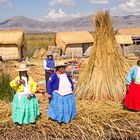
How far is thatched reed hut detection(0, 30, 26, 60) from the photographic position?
23.5m

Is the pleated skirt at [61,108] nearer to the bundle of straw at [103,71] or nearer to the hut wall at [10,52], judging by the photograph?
the bundle of straw at [103,71]

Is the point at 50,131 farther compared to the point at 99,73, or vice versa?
the point at 99,73

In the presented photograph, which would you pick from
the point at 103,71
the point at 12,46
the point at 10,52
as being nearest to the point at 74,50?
the point at 12,46

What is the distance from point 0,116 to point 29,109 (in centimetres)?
71

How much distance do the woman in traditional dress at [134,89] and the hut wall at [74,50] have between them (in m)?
18.7

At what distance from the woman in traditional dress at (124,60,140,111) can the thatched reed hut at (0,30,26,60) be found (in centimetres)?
1712

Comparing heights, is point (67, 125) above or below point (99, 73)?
below

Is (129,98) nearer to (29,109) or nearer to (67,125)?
(67,125)

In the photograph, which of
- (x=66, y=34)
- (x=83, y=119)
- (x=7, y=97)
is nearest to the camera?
(x=83, y=119)

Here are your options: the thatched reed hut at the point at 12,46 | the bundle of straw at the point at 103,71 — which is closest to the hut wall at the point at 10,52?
the thatched reed hut at the point at 12,46

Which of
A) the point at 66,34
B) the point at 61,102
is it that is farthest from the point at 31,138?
the point at 66,34

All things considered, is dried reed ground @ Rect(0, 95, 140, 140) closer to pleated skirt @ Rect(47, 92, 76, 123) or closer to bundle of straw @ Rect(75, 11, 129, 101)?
pleated skirt @ Rect(47, 92, 76, 123)


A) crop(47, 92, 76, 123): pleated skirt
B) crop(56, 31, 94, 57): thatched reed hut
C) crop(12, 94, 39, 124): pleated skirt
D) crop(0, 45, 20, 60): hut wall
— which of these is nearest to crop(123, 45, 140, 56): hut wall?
crop(56, 31, 94, 57): thatched reed hut

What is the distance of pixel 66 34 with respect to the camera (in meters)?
27.1
